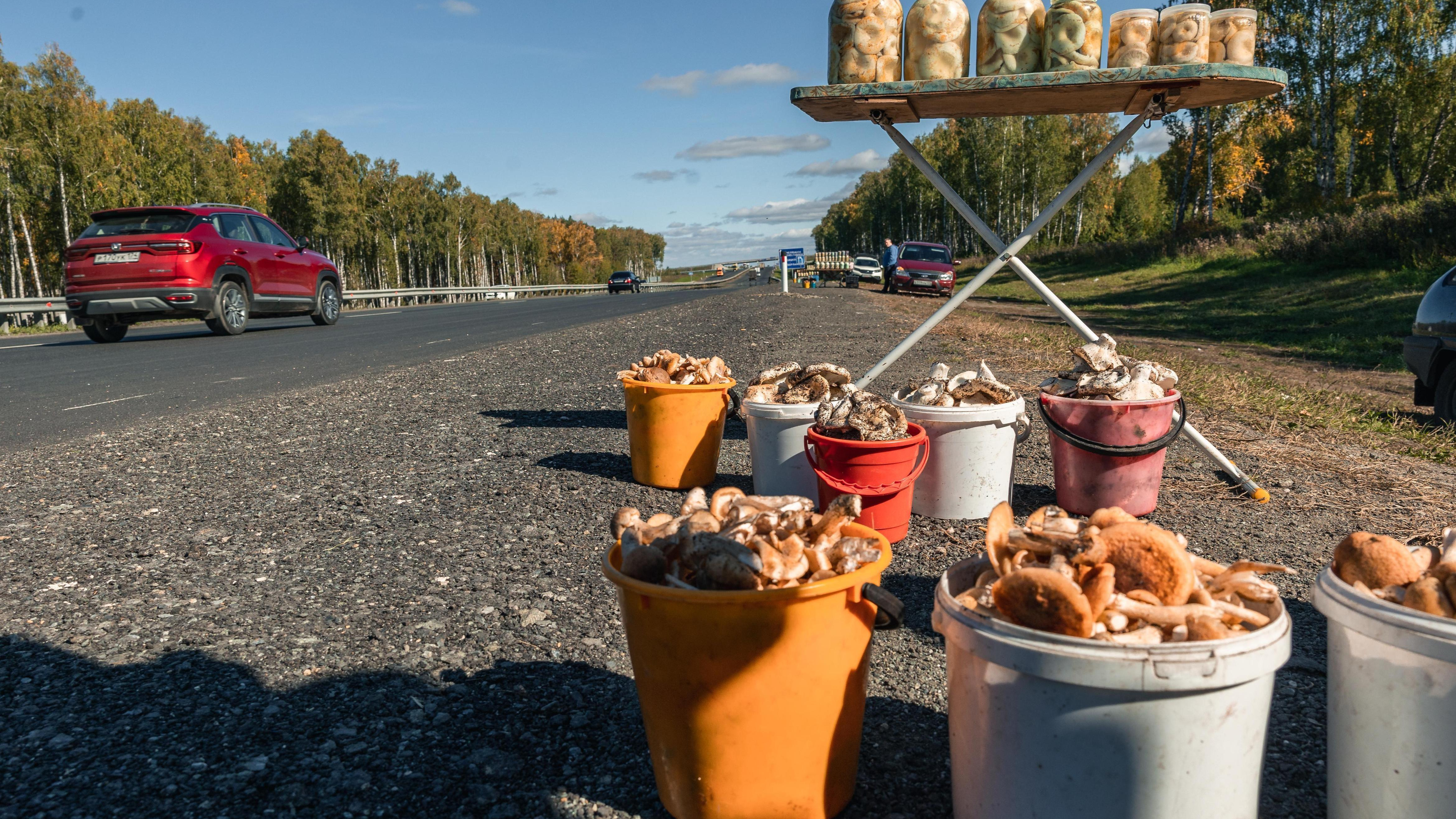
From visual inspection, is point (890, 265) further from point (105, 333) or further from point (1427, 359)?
point (1427, 359)

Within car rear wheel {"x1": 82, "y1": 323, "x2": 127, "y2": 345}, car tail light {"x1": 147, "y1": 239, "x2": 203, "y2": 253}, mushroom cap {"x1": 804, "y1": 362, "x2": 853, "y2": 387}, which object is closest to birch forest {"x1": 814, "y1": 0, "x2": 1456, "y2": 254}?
mushroom cap {"x1": 804, "y1": 362, "x2": 853, "y2": 387}

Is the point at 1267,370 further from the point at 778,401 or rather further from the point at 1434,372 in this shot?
the point at 778,401

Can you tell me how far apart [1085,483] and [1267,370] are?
24.7ft

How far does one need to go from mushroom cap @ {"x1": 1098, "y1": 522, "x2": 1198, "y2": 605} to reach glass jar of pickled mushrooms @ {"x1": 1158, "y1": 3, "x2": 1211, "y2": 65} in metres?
2.80

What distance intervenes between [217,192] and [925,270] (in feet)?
144

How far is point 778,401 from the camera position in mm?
3963

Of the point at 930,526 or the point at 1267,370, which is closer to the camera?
the point at 930,526

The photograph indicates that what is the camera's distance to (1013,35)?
145 inches

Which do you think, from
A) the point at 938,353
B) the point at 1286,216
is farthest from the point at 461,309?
the point at 1286,216

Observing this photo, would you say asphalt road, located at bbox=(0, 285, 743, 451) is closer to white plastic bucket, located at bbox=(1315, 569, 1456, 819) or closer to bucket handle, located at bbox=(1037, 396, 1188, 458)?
bucket handle, located at bbox=(1037, 396, 1188, 458)

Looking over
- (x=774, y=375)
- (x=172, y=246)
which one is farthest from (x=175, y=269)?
(x=774, y=375)

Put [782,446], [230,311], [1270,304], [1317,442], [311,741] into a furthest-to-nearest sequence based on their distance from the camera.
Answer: [1270,304] < [230,311] < [1317,442] < [782,446] < [311,741]

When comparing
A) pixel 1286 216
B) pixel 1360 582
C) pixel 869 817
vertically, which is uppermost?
pixel 1286 216

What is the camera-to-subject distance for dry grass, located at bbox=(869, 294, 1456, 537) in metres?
4.00
